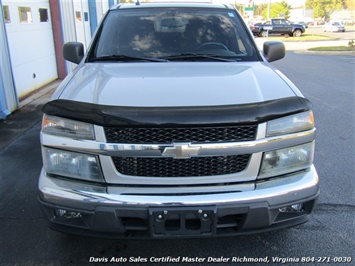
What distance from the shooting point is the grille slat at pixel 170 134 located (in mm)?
2051

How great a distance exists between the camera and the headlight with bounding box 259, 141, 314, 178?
2.20 meters

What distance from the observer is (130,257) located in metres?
2.63

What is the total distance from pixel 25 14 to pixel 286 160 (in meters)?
7.46

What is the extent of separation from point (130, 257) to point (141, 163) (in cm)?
91

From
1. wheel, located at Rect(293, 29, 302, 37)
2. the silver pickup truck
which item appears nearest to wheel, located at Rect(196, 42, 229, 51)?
the silver pickup truck

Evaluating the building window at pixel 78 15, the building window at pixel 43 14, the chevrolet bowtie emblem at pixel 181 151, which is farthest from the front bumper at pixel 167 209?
the building window at pixel 78 15

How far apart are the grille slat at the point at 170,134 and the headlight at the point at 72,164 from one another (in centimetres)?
21

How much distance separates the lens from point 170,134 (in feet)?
6.75

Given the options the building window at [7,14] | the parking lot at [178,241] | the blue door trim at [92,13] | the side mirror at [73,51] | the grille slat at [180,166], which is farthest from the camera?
the blue door trim at [92,13]

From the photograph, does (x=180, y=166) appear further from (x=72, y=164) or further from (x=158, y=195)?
(x=72, y=164)

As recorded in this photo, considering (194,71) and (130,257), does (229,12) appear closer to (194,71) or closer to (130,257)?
(194,71)

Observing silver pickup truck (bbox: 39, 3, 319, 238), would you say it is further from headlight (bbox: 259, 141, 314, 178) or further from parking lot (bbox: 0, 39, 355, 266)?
parking lot (bbox: 0, 39, 355, 266)

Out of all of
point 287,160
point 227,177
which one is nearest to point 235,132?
point 227,177

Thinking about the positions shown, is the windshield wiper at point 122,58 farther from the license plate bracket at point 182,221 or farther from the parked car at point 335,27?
the parked car at point 335,27
